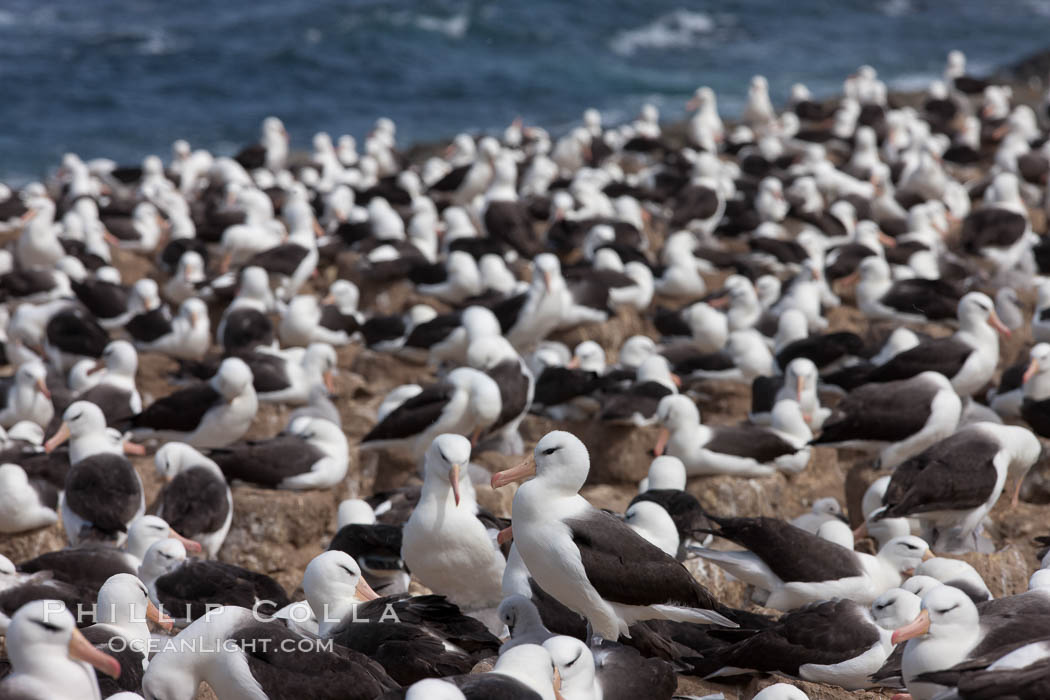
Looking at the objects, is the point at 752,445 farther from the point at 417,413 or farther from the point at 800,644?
the point at 800,644

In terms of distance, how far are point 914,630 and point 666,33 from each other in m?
45.0

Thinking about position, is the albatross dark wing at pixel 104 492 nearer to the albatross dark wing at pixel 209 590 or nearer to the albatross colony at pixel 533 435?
the albatross colony at pixel 533 435

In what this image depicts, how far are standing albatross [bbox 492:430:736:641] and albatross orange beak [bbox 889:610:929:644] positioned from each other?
0.93 metres

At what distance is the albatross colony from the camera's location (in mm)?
5938

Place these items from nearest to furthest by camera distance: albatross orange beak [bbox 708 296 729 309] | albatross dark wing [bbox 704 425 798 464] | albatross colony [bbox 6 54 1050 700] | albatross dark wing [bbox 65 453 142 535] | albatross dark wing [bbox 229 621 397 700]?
albatross dark wing [bbox 229 621 397 700] < albatross colony [bbox 6 54 1050 700] < albatross dark wing [bbox 65 453 142 535] < albatross dark wing [bbox 704 425 798 464] < albatross orange beak [bbox 708 296 729 309]

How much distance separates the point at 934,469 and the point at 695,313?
4986 mm

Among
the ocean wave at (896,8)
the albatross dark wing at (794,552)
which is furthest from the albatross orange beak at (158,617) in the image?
the ocean wave at (896,8)

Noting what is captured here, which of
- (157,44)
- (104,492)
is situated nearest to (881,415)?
(104,492)

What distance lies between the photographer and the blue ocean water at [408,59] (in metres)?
36.6

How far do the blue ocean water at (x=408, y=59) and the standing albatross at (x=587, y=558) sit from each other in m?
29.0

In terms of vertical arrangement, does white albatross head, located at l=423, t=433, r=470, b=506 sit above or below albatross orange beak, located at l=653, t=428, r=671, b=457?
above

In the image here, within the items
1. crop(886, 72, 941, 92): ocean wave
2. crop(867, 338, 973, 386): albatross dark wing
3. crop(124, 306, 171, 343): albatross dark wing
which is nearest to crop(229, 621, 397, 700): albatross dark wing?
crop(867, 338, 973, 386): albatross dark wing

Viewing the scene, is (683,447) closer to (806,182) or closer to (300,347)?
(300,347)

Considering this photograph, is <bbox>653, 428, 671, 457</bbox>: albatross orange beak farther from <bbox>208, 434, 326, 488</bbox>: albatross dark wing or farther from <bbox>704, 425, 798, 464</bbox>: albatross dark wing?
<bbox>208, 434, 326, 488</bbox>: albatross dark wing
